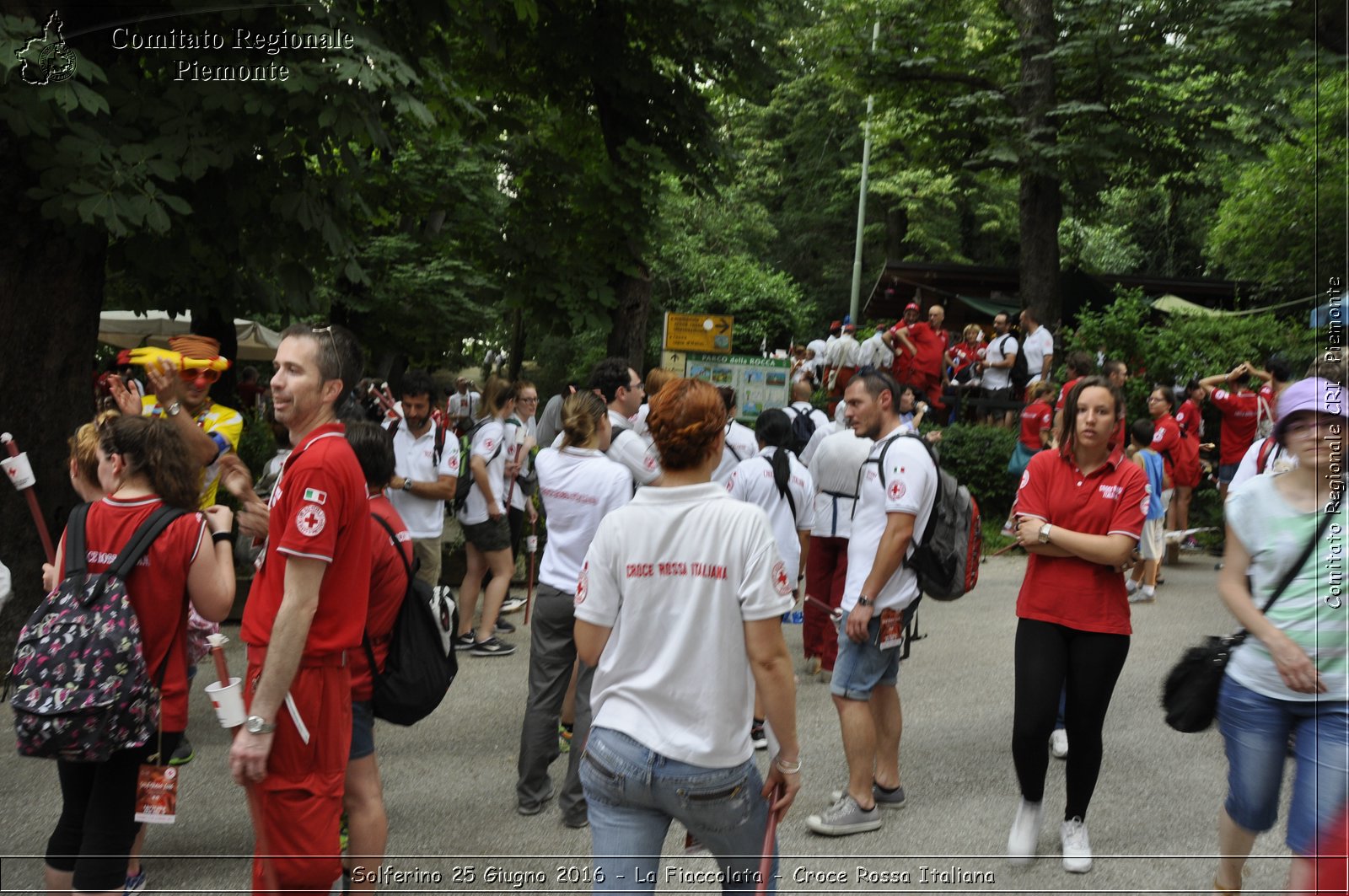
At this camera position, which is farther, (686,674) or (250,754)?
(250,754)

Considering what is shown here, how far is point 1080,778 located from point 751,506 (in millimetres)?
2557

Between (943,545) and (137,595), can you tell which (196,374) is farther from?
(943,545)

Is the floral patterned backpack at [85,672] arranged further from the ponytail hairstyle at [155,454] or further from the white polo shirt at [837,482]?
the white polo shirt at [837,482]

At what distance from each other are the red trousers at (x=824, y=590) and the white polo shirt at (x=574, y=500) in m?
2.58

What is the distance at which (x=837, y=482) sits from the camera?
771 cm

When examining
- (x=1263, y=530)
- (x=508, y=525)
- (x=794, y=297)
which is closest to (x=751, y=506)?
(x=1263, y=530)

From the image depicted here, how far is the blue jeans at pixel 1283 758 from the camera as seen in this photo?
3471 millimetres

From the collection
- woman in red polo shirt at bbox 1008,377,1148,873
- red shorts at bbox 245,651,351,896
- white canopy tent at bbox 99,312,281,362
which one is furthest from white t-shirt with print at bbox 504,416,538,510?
white canopy tent at bbox 99,312,281,362

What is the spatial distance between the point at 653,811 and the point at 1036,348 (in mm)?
14861

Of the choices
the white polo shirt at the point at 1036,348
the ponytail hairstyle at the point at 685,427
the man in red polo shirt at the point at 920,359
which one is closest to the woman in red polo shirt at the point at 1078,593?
the ponytail hairstyle at the point at 685,427

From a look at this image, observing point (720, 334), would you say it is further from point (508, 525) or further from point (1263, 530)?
point (1263, 530)

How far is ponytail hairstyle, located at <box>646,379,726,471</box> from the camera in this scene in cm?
314

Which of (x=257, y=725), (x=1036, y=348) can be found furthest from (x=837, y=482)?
(x=1036, y=348)

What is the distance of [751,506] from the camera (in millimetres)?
3205
